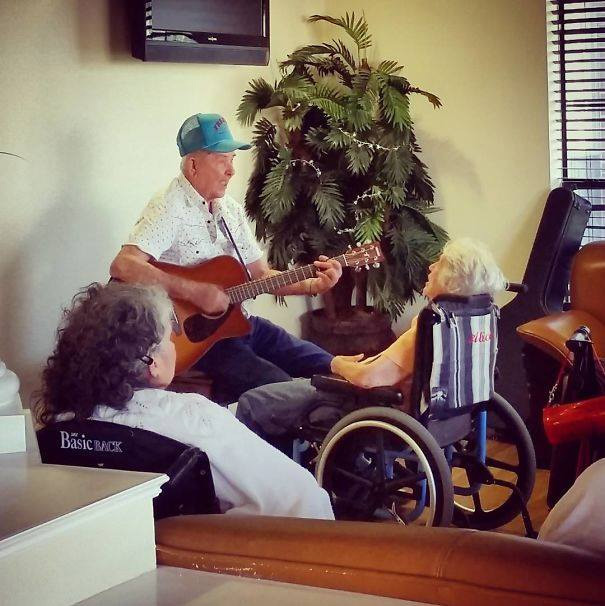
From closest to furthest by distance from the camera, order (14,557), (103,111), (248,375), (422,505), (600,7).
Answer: (14,557), (422,505), (248,375), (103,111), (600,7)

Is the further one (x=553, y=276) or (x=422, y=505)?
(x=553, y=276)

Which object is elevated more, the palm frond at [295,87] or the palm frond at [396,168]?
the palm frond at [295,87]

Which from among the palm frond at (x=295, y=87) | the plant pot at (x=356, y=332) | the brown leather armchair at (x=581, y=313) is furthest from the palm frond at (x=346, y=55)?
the brown leather armchair at (x=581, y=313)

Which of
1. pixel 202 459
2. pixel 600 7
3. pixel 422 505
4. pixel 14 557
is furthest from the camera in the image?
pixel 600 7

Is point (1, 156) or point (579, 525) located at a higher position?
point (1, 156)

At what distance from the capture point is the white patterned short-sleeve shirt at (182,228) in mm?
3625

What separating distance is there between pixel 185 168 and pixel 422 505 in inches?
55.2

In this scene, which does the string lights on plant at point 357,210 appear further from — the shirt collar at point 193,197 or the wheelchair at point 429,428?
the wheelchair at point 429,428

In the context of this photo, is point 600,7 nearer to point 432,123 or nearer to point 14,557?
point 432,123

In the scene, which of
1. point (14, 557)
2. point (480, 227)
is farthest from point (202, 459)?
point (480, 227)

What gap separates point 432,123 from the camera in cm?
502

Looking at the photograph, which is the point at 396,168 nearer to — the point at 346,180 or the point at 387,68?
the point at 346,180

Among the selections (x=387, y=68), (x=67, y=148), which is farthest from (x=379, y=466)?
(x=387, y=68)

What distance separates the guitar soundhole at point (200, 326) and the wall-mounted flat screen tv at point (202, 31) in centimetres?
103
